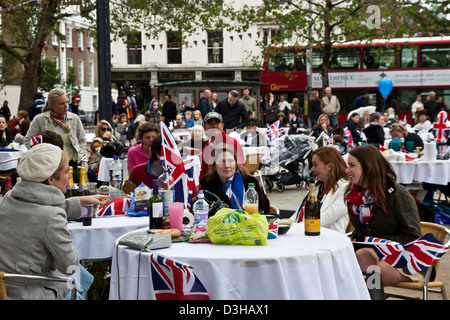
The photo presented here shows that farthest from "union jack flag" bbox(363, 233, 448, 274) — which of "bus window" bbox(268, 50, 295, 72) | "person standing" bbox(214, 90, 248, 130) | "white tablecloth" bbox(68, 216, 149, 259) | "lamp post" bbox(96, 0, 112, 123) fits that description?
"bus window" bbox(268, 50, 295, 72)

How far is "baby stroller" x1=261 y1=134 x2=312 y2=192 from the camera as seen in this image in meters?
12.1

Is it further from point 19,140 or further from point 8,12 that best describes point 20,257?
point 8,12

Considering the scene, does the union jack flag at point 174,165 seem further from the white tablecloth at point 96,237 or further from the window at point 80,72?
the window at point 80,72

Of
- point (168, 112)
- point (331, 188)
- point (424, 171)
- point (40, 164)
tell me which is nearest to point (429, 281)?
point (331, 188)

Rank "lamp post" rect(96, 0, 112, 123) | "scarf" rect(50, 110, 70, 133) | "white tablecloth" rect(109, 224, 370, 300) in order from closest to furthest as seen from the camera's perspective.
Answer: "white tablecloth" rect(109, 224, 370, 300) → "scarf" rect(50, 110, 70, 133) → "lamp post" rect(96, 0, 112, 123)

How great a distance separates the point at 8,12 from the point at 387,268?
16.2m

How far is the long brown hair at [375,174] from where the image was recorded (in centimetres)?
418

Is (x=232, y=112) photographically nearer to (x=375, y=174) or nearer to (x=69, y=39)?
(x=375, y=174)

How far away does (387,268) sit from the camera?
4141mm

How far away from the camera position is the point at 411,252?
13.3ft

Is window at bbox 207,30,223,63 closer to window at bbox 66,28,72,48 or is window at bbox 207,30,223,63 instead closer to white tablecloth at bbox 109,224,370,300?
window at bbox 66,28,72,48

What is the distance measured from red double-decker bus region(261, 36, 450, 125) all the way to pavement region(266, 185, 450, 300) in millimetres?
14078

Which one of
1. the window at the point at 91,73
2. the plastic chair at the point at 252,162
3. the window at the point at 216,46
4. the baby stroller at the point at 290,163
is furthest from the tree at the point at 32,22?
the window at the point at 91,73
